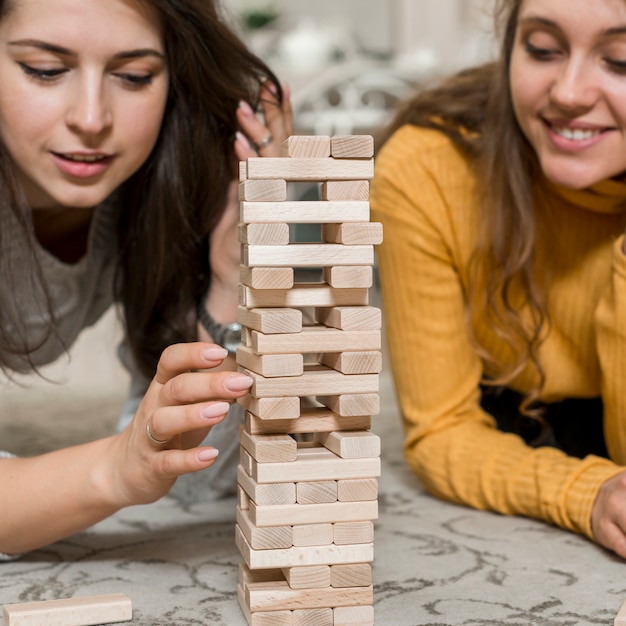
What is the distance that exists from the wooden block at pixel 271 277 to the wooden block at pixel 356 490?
257 mm

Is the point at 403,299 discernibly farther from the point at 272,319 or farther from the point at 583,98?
the point at 272,319

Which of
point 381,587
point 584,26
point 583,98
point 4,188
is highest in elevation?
point 584,26

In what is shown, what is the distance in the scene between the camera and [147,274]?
188 centimetres

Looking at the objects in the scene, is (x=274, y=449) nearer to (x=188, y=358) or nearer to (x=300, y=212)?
(x=188, y=358)

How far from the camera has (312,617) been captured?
49.1 inches

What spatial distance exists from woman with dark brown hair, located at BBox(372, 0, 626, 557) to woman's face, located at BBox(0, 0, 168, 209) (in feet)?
1.60

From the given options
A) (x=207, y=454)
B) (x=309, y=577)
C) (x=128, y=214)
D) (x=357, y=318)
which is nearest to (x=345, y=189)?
(x=357, y=318)

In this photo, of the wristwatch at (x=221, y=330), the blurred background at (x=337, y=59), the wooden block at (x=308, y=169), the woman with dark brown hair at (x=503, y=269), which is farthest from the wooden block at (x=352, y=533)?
the blurred background at (x=337, y=59)

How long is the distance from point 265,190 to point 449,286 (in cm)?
76

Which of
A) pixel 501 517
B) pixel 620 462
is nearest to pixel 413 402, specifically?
pixel 501 517

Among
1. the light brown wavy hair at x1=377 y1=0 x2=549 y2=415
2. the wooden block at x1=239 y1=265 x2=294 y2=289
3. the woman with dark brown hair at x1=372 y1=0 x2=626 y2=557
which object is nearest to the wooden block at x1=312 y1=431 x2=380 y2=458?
the wooden block at x1=239 y1=265 x2=294 y2=289

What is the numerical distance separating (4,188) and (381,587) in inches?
36.5

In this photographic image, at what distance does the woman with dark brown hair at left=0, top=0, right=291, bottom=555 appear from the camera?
1367mm

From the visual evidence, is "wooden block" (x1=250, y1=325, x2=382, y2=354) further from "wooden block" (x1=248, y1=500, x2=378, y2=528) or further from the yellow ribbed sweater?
the yellow ribbed sweater
